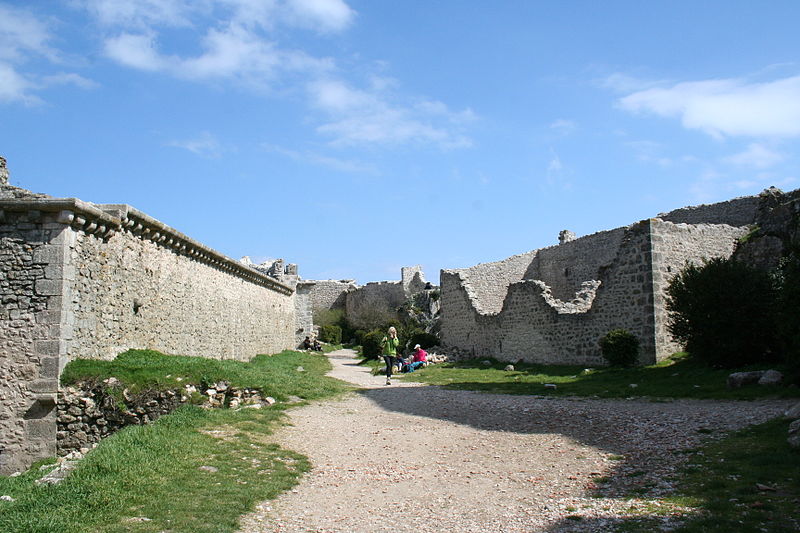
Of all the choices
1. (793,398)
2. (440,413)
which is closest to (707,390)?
(793,398)

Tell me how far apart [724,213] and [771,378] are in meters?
14.6

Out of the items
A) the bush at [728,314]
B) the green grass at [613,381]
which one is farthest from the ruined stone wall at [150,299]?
the bush at [728,314]

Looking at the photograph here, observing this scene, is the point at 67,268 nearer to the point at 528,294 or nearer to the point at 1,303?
the point at 1,303

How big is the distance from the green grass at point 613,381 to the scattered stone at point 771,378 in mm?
141

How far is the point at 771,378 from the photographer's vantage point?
399 inches

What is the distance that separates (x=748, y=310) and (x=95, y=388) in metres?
11.9

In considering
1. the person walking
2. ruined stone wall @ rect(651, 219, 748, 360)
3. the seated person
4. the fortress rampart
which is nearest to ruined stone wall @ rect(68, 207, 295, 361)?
the person walking

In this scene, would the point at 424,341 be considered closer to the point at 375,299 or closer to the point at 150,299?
the point at 150,299

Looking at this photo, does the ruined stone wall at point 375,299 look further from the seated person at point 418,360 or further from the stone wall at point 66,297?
the stone wall at point 66,297

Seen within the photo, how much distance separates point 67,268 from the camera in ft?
34.1

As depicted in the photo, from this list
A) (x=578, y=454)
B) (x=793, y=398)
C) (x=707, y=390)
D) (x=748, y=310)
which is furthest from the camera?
(x=748, y=310)

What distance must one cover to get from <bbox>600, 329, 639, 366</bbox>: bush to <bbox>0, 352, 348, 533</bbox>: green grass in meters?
9.37

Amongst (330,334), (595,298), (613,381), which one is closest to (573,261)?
(595,298)

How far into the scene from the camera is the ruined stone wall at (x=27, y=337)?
10.0 m
